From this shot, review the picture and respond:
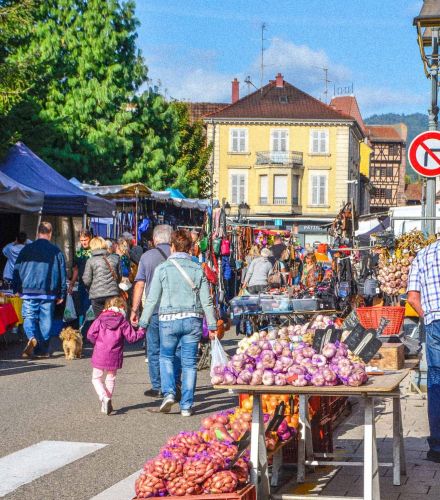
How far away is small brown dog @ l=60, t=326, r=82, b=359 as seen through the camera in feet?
47.0

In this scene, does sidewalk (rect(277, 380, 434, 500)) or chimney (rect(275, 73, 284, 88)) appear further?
chimney (rect(275, 73, 284, 88))

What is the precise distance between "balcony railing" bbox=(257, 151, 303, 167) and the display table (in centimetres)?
6125

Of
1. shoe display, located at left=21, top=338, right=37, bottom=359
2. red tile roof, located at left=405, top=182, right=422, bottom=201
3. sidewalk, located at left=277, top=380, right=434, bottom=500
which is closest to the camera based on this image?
sidewalk, located at left=277, top=380, right=434, bottom=500

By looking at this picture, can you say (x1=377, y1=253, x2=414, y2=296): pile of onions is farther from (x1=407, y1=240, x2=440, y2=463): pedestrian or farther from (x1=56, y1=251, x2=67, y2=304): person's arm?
(x1=56, y1=251, x2=67, y2=304): person's arm

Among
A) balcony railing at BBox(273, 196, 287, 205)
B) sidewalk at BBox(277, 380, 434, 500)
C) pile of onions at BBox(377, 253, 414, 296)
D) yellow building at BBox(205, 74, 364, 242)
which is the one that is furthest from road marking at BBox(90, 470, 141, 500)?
balcony railing at BBox(273, 196, 287, 205)

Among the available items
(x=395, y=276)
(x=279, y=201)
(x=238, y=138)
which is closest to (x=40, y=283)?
(x=395, y=276)

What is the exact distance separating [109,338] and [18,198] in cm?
711

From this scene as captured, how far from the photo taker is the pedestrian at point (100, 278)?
48.2 feet

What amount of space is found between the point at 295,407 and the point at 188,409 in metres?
2.68

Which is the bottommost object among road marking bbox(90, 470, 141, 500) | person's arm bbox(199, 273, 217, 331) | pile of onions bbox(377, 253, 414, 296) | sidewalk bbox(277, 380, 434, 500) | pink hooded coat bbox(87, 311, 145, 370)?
road marking bbox(90, 470, 141, 500)

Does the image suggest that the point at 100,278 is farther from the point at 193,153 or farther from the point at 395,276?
the point at 193,153

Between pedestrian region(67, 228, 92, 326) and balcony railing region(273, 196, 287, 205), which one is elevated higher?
balcony railing region(273, 196, 287, 205)

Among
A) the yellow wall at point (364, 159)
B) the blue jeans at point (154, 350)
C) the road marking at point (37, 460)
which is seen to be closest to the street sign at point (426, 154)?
the blue jeans at point (154, 350)

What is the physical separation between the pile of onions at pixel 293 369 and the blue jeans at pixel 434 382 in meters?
1.88
